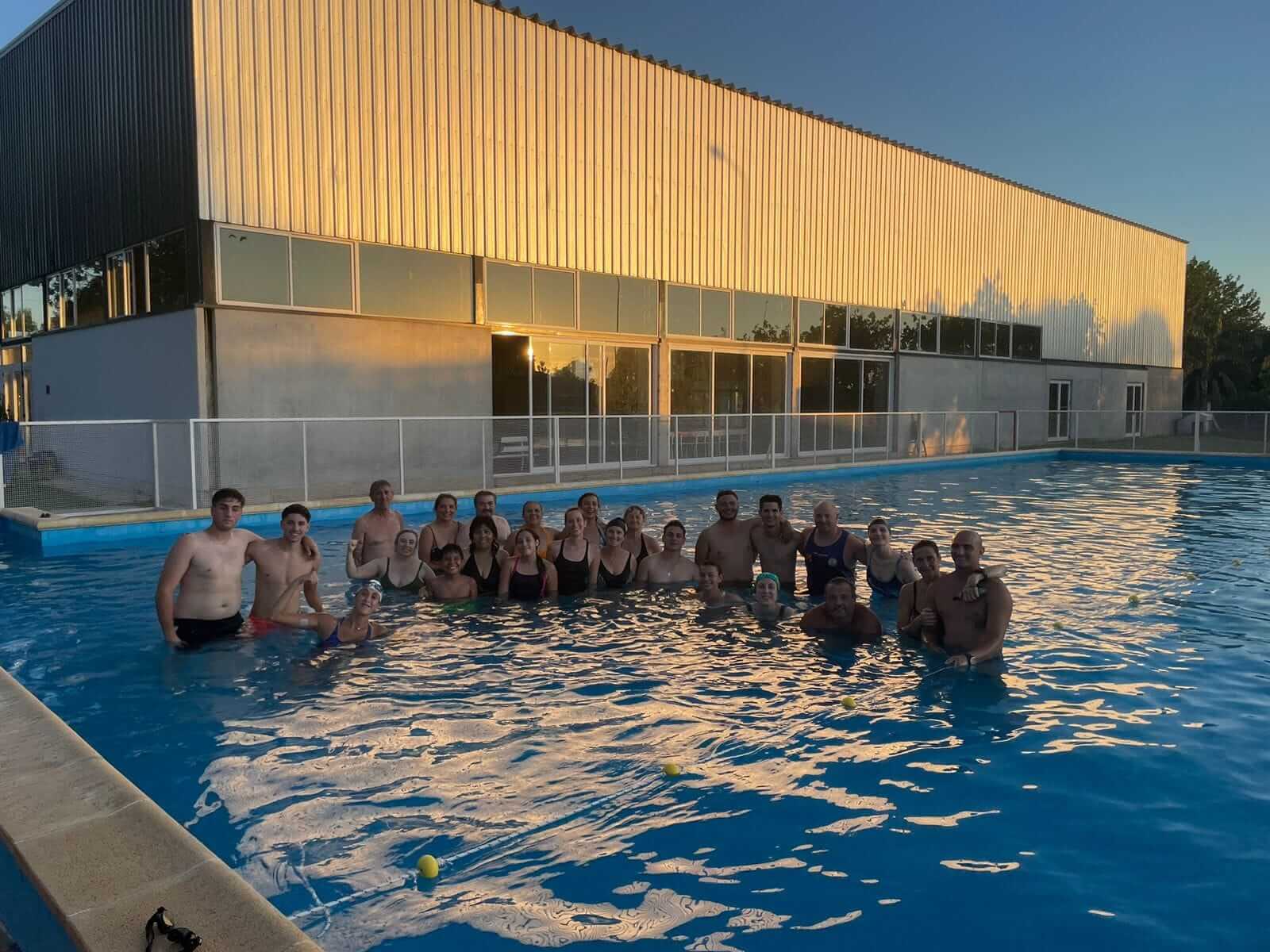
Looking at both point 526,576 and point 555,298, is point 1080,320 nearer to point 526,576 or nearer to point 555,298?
point 555,298

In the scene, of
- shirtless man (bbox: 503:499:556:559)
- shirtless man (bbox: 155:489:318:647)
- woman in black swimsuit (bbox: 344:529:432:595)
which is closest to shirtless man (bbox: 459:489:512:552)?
shirtless man (bbox: 503:499:556:559)

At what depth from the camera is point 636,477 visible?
1752 cm

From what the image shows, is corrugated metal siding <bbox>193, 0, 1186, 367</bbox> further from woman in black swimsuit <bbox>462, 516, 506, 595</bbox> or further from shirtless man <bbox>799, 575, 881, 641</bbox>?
shirtless man <bbox>799, 575, 881, 641</bbox>

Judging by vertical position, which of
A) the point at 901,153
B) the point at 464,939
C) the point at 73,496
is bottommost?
the point at 464,939

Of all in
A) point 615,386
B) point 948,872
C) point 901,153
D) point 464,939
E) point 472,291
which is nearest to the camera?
point 464,939

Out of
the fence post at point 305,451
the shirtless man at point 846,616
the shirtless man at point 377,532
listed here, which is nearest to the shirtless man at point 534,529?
the shirtless man at point 377,532

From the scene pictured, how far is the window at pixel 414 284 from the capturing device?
15391 mm

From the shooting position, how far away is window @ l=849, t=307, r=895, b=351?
82.8 ft

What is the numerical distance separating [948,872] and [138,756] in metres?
4.00

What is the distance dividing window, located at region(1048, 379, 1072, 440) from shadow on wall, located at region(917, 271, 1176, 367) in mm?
974

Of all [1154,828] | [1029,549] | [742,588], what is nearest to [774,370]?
[1029,549]

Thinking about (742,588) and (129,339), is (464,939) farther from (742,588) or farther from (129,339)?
(129,339)

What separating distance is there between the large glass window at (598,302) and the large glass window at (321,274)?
5064 mm

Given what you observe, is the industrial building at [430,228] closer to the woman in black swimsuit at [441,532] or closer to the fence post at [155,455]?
the fence post at [155,455]
